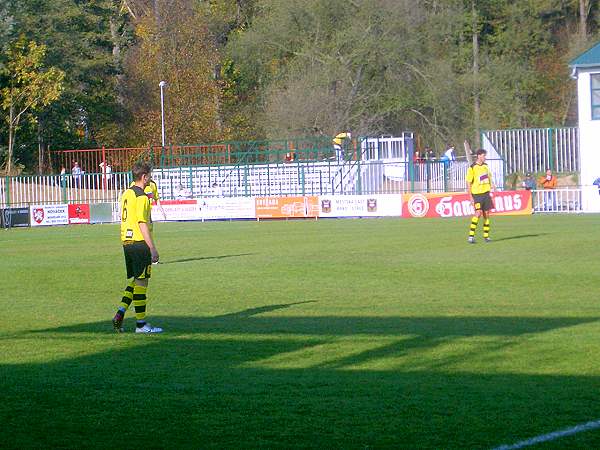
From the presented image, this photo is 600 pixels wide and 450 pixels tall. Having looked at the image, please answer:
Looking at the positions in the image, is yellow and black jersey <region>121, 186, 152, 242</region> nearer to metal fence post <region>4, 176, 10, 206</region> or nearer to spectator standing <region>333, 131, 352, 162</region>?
metal fence post <region>4, 176, 10, 206</region>

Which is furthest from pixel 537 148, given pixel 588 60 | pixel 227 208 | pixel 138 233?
pixel 138 233

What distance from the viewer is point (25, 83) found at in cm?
5459

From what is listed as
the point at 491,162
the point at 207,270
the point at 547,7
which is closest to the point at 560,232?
the point at 207,270

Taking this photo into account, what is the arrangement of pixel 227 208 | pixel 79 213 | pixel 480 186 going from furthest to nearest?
pixel 79 213, pixel 227 208, pixel 480 186

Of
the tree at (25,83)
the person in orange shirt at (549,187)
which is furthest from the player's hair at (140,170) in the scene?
the tree at (25,83)

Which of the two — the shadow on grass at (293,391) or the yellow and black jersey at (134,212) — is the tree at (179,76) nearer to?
the yellow and black jersey at (134,212)

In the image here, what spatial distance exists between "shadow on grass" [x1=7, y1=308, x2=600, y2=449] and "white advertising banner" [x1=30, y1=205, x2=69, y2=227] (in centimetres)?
2953

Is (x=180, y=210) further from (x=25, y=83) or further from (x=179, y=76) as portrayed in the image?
(x=179, y=76)

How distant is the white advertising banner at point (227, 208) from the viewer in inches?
1610

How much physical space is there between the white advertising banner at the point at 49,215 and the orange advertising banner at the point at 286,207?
7633 mm

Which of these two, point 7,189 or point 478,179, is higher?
point 7,189

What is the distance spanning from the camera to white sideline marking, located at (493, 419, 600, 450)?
6891 millimetres

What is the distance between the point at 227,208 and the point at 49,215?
22.9 ft

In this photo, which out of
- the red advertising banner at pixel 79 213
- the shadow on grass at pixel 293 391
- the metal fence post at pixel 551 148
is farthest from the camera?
the metal fence post at pixel 551 148
